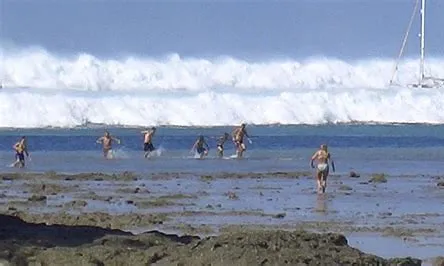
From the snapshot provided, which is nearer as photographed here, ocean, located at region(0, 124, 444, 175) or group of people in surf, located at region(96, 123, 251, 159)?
ocean, located at region(0, 124, 444, 175)

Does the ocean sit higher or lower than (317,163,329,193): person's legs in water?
higher

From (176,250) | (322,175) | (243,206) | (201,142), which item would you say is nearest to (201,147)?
(201,142)

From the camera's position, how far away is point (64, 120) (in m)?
94.2

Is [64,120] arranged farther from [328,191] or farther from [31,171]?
[328,191]

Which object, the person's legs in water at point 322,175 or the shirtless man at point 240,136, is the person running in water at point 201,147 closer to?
the shirtless man at point 240,136

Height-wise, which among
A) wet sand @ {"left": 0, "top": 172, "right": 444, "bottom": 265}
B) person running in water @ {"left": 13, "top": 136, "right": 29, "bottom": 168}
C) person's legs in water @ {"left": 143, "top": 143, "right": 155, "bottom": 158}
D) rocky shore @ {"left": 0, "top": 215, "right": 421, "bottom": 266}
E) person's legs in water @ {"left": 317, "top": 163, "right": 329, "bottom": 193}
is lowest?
rocky shore @ {"left": 0, "top": 215, "right": 421, "bottom": 266}

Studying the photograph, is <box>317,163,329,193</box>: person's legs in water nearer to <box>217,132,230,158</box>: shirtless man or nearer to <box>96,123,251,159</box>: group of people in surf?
<box>96,123,251,159</box>: group of people in surf

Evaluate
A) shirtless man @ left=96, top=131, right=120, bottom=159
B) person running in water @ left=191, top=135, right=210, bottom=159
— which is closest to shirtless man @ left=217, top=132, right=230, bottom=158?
person running in water @ left=191, top=135, right=210, bottom=159

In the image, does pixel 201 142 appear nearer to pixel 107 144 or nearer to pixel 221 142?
pixel 221 142

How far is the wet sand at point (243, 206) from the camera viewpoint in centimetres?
2024

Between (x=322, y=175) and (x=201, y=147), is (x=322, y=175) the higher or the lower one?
the lower one

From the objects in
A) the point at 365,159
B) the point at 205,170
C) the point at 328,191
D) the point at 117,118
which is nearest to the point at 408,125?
the point at 117,118

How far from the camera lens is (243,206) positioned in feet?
85.4

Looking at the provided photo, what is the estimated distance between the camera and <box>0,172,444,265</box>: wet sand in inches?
797
